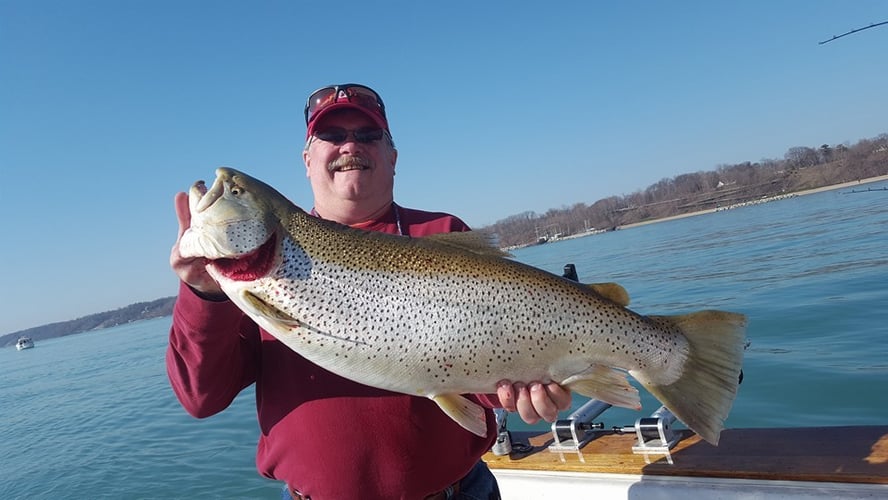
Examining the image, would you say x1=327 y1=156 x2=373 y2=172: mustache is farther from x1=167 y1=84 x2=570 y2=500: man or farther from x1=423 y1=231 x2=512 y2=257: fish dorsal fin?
x1=167 y1=84 x2=570 y2=500: man

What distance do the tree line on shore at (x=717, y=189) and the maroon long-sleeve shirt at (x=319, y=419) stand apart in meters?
91.5

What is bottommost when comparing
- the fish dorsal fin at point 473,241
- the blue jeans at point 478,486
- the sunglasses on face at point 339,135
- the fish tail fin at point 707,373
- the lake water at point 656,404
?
the lake water at point 656,404

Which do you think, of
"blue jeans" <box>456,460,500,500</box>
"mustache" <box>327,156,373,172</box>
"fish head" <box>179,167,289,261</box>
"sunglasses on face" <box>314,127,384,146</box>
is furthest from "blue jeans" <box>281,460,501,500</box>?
"sunglasses on face" <box>314,127,384,146</box>

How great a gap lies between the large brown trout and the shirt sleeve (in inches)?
6.7

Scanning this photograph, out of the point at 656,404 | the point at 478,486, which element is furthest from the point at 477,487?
the point at 656,404

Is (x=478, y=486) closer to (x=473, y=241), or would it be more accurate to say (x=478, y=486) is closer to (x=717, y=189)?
(x=473, y=241)

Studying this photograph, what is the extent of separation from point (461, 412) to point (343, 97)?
7.70 ft

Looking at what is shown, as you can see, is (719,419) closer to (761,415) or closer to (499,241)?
(499,241)

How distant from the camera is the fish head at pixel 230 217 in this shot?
2.75 meters

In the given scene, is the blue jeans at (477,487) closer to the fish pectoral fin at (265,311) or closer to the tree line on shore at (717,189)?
the fish pectoral fin at (265,311)

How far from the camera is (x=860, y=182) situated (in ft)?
310

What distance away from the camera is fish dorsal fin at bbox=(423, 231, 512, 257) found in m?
3.21

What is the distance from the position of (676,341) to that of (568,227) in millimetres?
150926

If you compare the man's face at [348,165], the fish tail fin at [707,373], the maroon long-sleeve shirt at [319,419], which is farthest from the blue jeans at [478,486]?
the man's face at [348,165]
